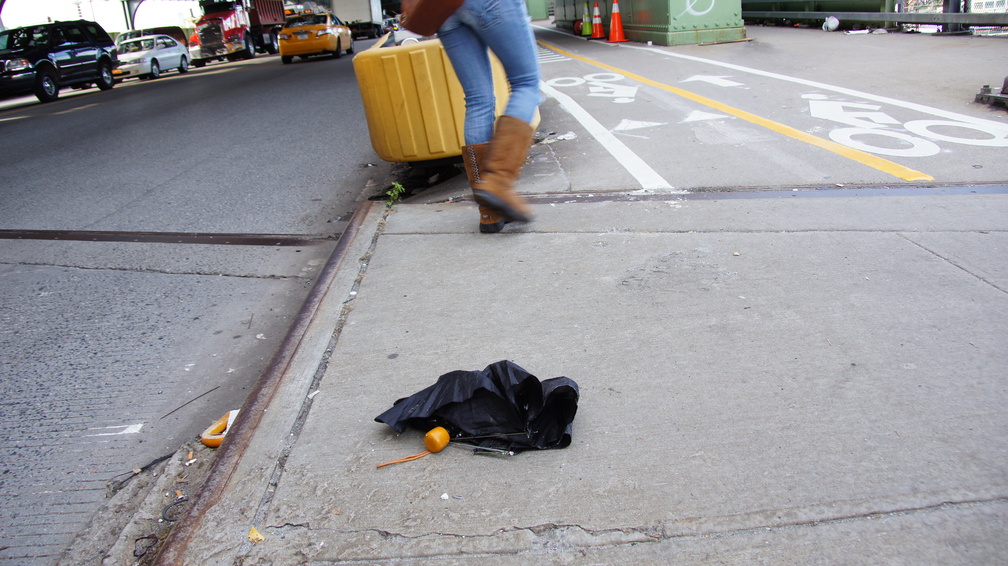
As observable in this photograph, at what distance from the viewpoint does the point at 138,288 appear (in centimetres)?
369

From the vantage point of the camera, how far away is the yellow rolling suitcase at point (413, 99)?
4.40 meters

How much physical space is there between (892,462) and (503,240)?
2.12 m

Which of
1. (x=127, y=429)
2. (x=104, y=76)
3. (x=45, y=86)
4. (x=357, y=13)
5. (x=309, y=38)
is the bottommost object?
(x=127, y=429)

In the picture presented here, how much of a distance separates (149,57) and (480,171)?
24.5 m

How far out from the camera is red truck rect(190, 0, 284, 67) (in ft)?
101

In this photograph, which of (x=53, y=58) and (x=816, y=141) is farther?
(x=53, y=58)

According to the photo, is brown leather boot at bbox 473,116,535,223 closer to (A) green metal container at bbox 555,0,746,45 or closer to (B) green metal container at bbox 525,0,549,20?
(A) green metal container at bbox 555,0,746,45

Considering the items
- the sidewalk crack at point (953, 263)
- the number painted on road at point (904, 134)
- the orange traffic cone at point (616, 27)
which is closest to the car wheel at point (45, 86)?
the orange traffic cone at point (616, 27)

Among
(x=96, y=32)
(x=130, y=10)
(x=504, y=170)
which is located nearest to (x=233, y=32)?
(x=96, y=32)

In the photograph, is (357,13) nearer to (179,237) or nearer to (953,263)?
(179,237)

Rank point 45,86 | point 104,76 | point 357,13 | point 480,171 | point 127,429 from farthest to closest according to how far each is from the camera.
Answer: point 357,13 < point 104,76 < point 45,86 < point 480,171 < point 127,429

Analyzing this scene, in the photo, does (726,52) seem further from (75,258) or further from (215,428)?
(215,428)

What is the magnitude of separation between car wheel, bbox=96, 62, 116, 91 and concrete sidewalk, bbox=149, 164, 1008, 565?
2093 centimetres

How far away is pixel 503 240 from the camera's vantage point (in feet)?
11.5
